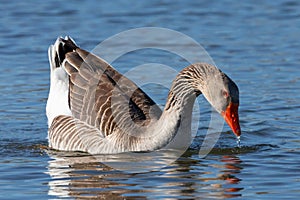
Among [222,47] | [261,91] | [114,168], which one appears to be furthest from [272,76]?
[114,168]

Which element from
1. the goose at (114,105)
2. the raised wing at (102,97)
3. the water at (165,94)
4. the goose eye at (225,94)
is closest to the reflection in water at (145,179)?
the water at (165,94)

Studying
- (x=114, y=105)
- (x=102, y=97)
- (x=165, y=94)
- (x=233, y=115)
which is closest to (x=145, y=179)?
(x=233, y=115)

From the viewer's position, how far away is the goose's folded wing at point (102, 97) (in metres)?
11.7

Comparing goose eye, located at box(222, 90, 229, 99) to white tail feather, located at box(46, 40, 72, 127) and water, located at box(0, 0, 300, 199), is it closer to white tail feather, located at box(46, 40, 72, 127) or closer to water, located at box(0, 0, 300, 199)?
water, located at box(0, 0, 300, 199)

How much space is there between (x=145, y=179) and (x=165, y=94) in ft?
16.5

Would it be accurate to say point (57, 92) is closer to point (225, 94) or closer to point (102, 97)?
point (102, 97)

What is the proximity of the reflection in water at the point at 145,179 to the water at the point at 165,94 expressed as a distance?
0.6 inches

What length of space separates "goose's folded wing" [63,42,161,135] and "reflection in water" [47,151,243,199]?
57cm

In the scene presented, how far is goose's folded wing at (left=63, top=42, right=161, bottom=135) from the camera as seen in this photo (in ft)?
38.4

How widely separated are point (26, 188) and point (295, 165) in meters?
3.72

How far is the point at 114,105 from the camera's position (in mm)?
11797

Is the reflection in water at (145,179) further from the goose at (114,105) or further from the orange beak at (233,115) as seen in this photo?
the orange beak at (233,115)

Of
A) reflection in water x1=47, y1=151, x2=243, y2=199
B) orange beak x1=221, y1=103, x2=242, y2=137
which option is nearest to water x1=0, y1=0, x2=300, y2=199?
reflection in water x1=47, y1=151, x2=243, y2=199

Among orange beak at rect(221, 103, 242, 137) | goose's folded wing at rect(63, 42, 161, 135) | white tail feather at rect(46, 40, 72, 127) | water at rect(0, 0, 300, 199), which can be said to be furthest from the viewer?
white tail feather at rect(46, 40, 72, 127)
